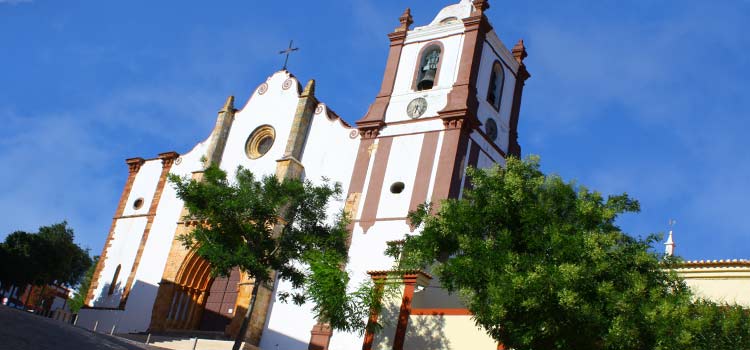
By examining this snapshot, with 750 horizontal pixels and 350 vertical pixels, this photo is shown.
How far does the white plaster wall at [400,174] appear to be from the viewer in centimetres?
2794

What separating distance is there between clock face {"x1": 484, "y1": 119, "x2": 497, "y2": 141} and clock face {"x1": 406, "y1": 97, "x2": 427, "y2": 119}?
2.43 meters

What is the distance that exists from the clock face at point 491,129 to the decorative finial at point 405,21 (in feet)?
17.9

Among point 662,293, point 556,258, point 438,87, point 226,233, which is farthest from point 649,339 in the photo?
point 438,87

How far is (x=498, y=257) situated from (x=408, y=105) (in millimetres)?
13304

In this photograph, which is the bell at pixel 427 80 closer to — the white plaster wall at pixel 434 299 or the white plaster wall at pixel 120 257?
the white plaster wall at pixel 434 299

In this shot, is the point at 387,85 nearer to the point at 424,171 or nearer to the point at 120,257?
the point at 424,171

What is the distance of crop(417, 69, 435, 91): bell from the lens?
30.8 metres

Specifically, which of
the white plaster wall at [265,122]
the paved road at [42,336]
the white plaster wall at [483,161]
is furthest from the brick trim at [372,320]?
the white plaster wall at [265,122]

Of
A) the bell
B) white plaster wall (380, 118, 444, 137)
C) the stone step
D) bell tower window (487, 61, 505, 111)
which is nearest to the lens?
the stone step

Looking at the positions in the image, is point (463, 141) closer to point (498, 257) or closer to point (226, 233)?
point (226, 233)

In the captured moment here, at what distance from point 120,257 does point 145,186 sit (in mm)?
3506

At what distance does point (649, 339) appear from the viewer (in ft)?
54.7

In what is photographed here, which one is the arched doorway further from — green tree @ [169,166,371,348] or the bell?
the bell

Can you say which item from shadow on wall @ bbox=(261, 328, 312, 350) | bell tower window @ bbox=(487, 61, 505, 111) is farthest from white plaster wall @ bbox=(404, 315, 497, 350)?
bell tower window @ bbox=(487, 61, 505, 111)
